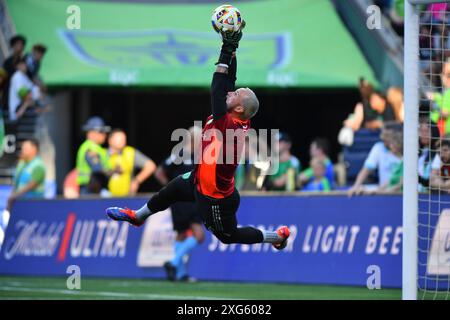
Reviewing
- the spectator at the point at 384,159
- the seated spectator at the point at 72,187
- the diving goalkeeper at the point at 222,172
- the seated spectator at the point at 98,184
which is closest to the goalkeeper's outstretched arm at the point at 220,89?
the diving goalkeeper at the point at 222,172

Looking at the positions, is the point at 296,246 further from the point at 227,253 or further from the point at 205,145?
the point at 205,145

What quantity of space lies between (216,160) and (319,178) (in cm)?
721

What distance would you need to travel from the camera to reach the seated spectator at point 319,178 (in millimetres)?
19844

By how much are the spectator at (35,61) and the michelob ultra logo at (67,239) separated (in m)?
4.83

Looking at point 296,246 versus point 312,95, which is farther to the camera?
point 312,95

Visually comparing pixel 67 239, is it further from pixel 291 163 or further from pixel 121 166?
pixel 291 163

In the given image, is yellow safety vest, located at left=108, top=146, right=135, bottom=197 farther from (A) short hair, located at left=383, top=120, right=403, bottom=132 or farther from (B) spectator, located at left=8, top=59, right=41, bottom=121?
(A) short hair, located at left=383, top=120, right=403, bottom=132

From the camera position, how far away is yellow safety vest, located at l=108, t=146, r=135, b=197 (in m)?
21.5

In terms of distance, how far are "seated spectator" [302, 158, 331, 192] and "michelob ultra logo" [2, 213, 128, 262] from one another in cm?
320

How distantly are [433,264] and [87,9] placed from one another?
1257cm

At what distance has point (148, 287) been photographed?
17.7 meters

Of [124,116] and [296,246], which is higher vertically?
[124,116]

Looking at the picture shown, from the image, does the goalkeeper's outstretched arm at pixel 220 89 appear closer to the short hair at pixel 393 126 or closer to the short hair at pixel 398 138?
the short hair at pixel 398 138
